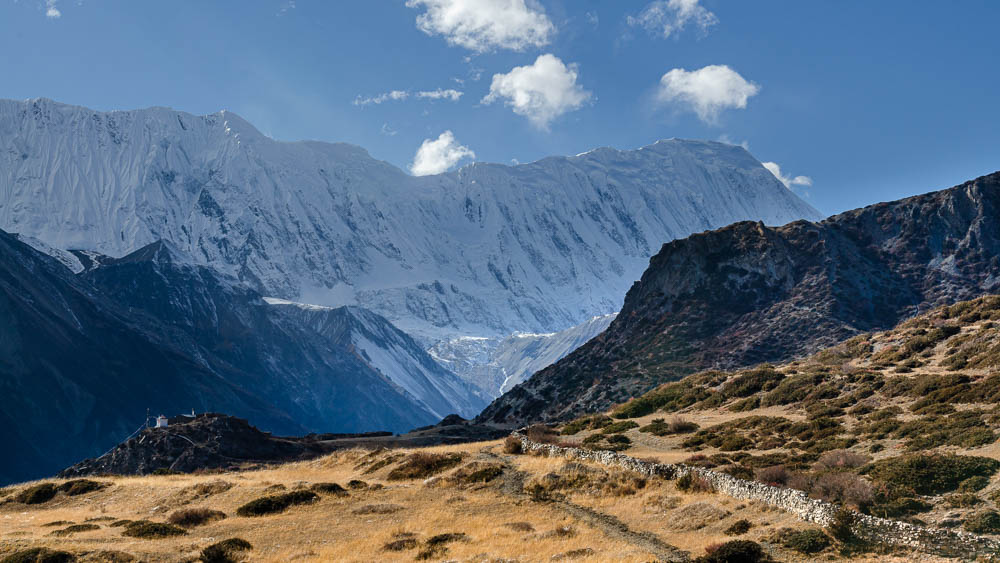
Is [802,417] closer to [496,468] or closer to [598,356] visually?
[496,468]

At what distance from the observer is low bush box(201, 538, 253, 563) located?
2738cm

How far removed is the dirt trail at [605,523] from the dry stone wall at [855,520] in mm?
4641

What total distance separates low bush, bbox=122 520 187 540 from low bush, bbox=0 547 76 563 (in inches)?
191

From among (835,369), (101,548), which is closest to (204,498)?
(101,548)

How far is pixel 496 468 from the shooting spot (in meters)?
41.5

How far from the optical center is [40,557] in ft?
86.7

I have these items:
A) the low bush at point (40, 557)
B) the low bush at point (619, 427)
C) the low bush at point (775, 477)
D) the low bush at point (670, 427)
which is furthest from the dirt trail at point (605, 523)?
the low bush at point (619, 427)

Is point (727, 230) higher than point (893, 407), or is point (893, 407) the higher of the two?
point (727, 230)

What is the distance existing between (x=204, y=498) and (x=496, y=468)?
15.7m

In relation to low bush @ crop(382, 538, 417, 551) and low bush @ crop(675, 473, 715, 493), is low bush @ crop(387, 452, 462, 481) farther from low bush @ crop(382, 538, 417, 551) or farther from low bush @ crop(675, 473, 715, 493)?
low bush @ crop(675, 473, 715, 493)

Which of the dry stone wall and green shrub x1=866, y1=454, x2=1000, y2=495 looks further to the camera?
green shrub x1=866, y1=454, x2=1000, y2=495

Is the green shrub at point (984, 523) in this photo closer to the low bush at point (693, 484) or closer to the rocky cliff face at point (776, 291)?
the low bush at point (693, 484)

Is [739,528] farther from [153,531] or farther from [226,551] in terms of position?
[153,531]

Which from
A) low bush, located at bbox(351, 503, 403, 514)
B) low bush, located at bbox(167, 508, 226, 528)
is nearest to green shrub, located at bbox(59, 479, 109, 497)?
low bush, located at bbox(167, 508, 226, 528)
